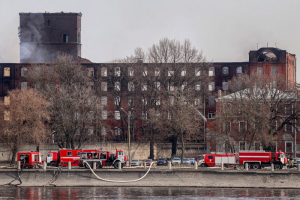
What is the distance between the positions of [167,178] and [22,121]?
78.1ft

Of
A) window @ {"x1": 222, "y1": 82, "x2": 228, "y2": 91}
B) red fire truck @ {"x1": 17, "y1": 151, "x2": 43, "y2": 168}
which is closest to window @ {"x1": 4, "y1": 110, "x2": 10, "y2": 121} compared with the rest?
red fire truck @ {"x1": 17, "y1": 151, "x2": 43, "y2": 168}

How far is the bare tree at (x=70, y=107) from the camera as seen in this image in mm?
91188

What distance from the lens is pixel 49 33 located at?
13712 centimetres

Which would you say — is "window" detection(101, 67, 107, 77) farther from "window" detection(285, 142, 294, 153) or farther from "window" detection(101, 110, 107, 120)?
"window" detection(285, 142, 294, 153)

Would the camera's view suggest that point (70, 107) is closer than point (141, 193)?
No

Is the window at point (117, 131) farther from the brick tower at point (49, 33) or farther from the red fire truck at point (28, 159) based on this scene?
the red fire truck at point (28, 159)

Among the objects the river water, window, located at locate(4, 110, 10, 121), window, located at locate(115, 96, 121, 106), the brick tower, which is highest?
the brick tower

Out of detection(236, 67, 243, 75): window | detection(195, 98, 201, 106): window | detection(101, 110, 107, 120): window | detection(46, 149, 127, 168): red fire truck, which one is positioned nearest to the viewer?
detection(46, 149, 127, 168): red fire truck

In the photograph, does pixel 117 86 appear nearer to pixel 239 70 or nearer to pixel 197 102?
pixel 197 102

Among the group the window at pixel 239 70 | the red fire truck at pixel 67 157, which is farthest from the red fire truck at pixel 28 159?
the window at pixel 239 70

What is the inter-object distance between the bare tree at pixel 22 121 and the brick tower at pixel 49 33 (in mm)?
51616

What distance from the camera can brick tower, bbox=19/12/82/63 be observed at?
13575 cm

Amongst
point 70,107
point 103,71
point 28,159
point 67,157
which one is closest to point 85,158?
point 67,157

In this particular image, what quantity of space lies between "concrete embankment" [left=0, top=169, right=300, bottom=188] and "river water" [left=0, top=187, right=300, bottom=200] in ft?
1.88
